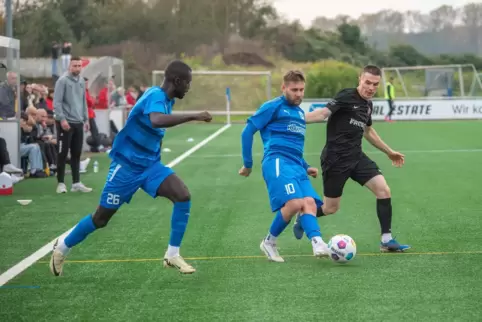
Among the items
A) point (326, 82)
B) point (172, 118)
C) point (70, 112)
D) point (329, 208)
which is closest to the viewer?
point (172, 118)

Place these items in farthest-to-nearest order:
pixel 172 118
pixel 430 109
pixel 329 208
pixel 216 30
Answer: pixel 216 30, pixel 430 109, pixel 329 208, pixel 172 118

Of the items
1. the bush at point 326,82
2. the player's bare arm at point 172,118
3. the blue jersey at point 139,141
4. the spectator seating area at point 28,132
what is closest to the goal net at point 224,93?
the bush at point 326,82

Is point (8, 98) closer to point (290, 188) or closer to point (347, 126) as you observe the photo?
point (347, 126)

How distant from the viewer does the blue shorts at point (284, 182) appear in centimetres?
870

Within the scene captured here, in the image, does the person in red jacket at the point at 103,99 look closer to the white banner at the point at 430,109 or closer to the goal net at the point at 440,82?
the white banner at the point at 430,109

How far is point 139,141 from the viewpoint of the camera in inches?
320

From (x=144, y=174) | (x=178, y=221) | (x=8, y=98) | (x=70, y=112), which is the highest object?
(x=8, y=98)

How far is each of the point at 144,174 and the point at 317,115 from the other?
71.6 inches

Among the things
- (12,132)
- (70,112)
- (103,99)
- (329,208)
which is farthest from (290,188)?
(103,99)

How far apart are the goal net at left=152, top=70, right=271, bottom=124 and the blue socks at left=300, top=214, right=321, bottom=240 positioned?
3756cm

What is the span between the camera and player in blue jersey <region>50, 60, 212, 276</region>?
806 cm

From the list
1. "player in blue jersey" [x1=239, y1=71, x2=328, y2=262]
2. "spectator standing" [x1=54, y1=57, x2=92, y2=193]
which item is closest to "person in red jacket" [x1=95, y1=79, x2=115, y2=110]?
"spectator standing" [x1=54, y1=57, x2=92, y2=193]

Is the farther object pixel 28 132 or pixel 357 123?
pixel 28 132

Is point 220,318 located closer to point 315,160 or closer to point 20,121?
point 20,121
